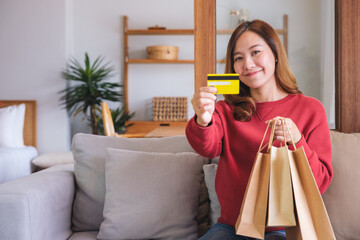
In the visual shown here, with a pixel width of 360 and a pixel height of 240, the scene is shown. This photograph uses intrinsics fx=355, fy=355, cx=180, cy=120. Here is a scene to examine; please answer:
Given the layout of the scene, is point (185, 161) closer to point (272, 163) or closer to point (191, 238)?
point (191, 238)

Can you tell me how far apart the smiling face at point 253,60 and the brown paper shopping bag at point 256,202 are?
0.45 meters

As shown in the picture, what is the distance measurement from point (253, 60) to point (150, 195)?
2.22ft

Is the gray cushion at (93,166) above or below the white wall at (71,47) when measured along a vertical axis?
below

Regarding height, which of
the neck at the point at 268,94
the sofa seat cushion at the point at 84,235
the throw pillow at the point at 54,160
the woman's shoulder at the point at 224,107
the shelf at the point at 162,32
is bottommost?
the sofa seat cushion at the point at 84,235

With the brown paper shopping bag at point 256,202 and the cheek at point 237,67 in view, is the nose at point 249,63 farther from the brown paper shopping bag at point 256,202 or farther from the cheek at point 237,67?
the brown paper shopping bag at point 256,202

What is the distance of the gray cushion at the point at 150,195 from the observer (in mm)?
1437

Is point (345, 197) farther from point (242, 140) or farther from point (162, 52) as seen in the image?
point (162, 52)

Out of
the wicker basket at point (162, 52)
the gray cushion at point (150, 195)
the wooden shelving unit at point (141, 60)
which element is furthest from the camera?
the wooden shelving unit at point (141, 60)

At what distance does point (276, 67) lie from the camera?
4.55ft

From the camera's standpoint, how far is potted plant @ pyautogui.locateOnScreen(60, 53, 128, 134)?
14.6ft

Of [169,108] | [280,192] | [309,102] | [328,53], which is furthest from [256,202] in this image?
[169,108]

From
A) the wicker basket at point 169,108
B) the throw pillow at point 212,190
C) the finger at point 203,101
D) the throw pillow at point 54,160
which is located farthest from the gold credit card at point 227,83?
the wicker basket at point 169,108

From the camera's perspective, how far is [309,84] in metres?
1.71

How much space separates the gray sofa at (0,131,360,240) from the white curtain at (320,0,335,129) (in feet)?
1.02
